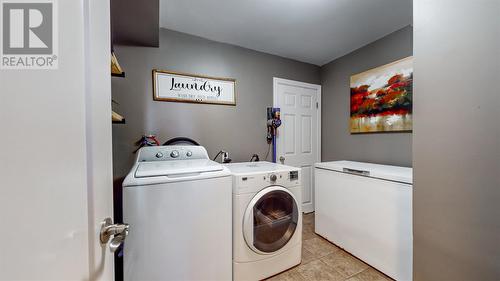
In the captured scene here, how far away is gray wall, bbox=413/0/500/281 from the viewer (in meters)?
0.61

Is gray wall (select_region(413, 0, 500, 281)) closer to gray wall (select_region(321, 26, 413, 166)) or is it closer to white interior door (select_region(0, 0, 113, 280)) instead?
white interior door (select_region(0, 0, 113, 280))

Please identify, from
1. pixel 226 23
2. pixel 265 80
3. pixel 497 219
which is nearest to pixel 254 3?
pixel 226 23

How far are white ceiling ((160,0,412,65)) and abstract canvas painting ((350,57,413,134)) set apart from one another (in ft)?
1.42

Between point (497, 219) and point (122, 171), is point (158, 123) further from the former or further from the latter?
point (497, 219)

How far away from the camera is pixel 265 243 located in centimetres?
152

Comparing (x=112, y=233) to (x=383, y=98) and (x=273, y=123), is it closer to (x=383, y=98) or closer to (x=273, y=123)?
(x=273, y=123)

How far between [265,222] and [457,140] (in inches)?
50.7

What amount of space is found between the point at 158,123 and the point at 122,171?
→ 2.00 ft

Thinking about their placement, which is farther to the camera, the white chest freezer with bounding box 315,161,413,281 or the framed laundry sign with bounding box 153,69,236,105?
the framed laundry sign with bounding box 153,69,236,105

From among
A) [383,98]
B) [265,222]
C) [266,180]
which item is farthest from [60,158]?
[383,98]

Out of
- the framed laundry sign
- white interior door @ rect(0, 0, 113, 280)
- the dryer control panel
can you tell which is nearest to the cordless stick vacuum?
the framed laundry sign

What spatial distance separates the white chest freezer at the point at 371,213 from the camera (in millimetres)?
1391

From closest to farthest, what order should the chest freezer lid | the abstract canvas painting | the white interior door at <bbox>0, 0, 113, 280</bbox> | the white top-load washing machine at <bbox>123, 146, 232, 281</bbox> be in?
the white interior door at <bbox>0, 0, 113, 280</bbox>, the white top-load washing machine at <bbox>123, 146, 232, 281</bbox>, the chest freezer lid, the abstract canvas painting

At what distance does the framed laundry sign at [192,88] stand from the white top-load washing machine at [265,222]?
3.62ft
